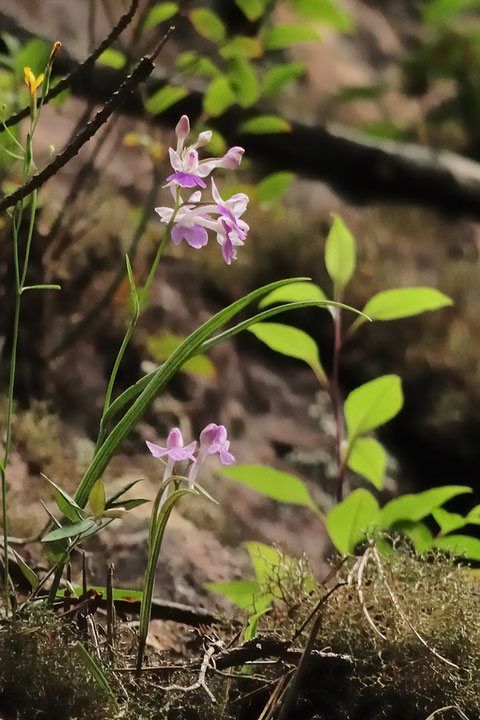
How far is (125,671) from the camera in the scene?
26.3 inches

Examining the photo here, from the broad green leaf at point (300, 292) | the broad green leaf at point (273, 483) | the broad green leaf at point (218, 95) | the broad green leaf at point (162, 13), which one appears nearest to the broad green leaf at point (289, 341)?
the broad green leaf at point (300, 292)

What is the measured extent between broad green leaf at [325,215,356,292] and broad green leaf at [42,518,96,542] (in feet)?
1.69

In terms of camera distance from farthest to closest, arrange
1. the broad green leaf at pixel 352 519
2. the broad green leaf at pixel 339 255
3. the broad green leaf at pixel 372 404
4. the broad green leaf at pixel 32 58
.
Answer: the broad green leaf at pixel 32 58
the broad green leaf at pixel 339 255
the broad green leaf at pixel 372 404
the broad green leaf at pixel 352 519

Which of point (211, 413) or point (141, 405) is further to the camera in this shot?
point (211, 413)

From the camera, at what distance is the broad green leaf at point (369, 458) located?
3.07 ft

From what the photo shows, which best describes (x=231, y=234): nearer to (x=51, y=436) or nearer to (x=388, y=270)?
(x=51, y=436)

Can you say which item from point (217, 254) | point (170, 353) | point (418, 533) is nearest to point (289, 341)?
point (418, 533)

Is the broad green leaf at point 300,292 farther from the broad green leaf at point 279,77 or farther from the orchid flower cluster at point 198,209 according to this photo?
the broad green leaf at point 279,77

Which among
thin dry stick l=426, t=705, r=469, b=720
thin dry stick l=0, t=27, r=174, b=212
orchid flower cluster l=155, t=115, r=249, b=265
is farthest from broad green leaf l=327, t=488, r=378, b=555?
thin dry stick l=0, t=27, r=174, b=212

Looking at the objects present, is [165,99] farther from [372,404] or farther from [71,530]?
[71,530]

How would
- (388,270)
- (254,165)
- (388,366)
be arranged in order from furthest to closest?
1. (254,165)
2. (388,270)
3. (388,366)

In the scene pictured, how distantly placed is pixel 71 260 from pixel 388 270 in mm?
842

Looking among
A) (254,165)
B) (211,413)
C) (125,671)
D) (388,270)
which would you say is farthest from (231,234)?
(254,165)

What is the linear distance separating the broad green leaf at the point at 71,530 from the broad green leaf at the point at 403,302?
48 cm
